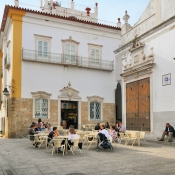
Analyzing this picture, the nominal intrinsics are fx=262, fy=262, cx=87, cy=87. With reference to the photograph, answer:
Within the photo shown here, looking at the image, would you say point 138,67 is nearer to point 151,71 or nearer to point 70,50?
point 151,71

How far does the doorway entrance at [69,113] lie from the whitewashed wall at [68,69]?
1.08 m

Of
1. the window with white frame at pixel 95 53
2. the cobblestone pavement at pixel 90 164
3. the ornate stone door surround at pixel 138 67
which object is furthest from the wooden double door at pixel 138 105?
the window with white frame at pixel 95 53

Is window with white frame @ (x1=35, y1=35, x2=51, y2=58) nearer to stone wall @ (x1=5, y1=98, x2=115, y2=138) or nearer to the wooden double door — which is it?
stone wall @ (x1=5, y1=98, x2=115, y2=138)

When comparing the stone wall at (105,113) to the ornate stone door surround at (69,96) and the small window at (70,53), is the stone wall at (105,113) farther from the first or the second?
the small window at (70,53)

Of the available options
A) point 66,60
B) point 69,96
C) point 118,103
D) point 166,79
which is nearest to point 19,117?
point 69,96

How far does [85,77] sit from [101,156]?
12.7 m

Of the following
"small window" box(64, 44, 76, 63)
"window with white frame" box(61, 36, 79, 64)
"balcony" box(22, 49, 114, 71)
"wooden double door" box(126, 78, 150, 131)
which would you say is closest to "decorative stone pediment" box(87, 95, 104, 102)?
"balcony" box(22, 49, 114, 71)

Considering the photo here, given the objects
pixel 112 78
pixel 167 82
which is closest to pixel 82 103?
pixel 112 78

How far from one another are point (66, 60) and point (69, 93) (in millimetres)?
2689

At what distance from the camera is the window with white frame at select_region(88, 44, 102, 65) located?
73.6 feet

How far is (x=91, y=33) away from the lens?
22578mm

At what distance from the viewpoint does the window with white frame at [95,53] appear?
73.6ft

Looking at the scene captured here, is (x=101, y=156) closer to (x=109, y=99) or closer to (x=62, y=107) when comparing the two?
(x=62, y=107)

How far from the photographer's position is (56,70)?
20734 millimetres
